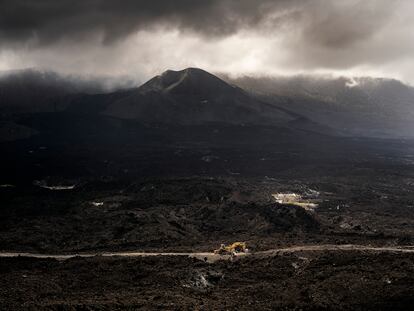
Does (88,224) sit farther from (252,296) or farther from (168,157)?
(168,157)

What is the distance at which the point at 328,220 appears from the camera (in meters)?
80.7

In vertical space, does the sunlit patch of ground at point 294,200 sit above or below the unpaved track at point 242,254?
below

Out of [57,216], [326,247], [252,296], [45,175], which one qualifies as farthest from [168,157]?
[252,296]

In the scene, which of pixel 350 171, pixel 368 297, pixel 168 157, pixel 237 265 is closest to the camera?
pixel 368 297

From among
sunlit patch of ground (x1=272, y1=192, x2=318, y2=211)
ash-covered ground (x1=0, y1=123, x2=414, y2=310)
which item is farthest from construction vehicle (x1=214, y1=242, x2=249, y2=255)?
sunlit patch of ground (x1=272, y1=192, x2=318, y2=211)

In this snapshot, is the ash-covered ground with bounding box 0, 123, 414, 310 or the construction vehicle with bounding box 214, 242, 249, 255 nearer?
the ash-covered ground with bounding box 0, 123, 414, 310

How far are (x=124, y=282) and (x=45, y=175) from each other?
97000mm

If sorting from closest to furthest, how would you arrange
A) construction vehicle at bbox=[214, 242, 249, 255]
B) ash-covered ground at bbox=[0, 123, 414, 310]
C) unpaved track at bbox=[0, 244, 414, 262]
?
ash-covered ground at bbox=[0, 123, 414, 310] → unpaved track at bbox=[0, 244, 414, 262] → construction vehicle at bbox=[214, 242, 249, 255]

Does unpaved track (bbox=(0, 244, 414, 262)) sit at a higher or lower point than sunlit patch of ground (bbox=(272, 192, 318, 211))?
higher

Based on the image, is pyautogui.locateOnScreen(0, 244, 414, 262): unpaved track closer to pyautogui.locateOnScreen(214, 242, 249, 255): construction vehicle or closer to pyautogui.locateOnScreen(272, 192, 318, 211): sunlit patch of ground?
pyautogui.locateOnScreen(214, 242, 249, 255): construction vehicle

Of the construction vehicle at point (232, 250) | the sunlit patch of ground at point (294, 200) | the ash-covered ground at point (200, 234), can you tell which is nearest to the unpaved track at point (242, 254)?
the construction vehicle at point (232, 250)

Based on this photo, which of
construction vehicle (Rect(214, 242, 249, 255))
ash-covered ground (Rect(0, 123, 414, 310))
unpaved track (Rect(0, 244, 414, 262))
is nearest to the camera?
ash-covered ground (Rect(0, 123, 414, 310))

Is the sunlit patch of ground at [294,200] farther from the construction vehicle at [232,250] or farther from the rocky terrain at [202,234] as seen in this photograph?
the construction vehicle at [232,250]

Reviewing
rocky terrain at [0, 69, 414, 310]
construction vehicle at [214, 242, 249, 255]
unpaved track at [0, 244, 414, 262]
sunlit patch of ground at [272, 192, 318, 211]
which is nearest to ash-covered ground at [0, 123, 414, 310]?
rocky terrain at [0, 69, 414, 310]
